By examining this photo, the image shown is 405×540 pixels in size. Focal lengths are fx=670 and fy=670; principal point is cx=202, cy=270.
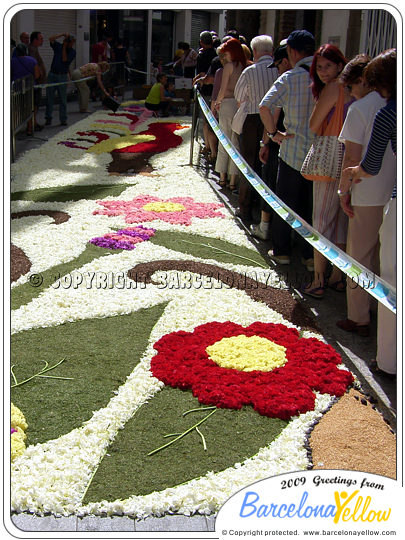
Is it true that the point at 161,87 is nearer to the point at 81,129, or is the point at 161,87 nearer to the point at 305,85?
the point at 81,129

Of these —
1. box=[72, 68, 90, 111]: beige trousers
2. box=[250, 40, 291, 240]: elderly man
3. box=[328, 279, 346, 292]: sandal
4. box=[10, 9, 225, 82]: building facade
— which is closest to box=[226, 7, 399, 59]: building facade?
box=[250, 40, 291, 240]: elderly man

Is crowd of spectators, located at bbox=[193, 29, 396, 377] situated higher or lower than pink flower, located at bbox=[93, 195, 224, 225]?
higher

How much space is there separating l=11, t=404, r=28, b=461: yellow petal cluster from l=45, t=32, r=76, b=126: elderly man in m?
12.6

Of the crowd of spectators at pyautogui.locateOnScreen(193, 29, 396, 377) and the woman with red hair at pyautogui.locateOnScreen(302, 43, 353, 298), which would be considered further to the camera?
the woman with red hair at pyautogui.locateOnScreen(302, 43, 353, 298)

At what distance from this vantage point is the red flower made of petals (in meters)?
3.76

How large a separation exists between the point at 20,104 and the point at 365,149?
9353 millimetres

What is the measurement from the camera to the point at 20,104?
1227 centimetres

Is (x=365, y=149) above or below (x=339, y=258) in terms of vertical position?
above

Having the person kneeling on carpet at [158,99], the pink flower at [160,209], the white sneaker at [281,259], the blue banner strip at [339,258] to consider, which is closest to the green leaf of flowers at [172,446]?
the blue banner strip at [339,258]

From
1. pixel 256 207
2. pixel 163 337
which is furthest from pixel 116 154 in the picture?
pixel 163 337

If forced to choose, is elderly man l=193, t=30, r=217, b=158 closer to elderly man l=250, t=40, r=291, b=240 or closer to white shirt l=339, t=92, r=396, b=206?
elderly man l=250, t=40, r=291, b=240

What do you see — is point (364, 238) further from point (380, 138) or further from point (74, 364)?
point (74, 364)

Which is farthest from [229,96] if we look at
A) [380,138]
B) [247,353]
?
[247,353]

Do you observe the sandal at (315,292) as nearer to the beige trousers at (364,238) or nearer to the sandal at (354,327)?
the sandal at (354,327)
